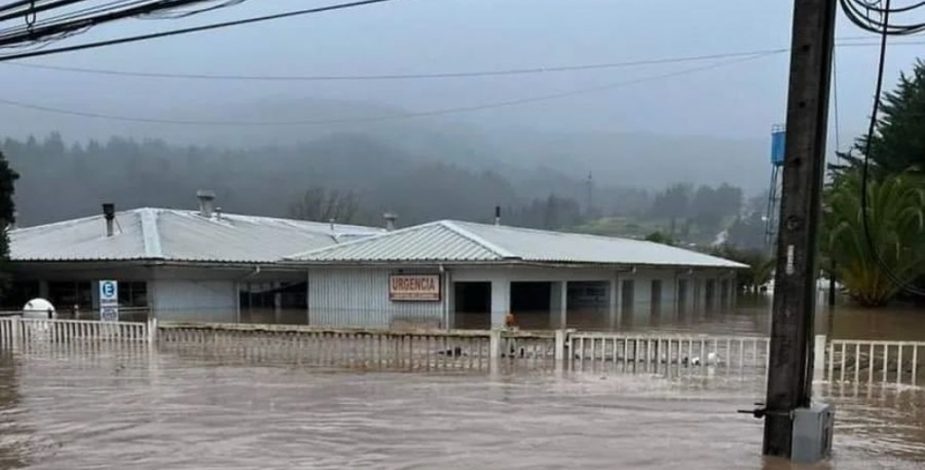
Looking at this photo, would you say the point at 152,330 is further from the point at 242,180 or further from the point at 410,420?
the point at 242,180

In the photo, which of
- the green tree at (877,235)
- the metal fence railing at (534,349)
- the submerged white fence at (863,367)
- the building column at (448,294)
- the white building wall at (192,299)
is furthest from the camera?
the green tree at (877,235)

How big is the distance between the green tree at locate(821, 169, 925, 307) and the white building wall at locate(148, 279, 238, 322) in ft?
71.9

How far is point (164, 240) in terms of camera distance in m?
31.2

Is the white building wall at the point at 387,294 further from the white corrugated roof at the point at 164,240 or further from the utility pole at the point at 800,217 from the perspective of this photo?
the utility pole at the point at 800,217

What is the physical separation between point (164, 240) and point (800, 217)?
27745 mm

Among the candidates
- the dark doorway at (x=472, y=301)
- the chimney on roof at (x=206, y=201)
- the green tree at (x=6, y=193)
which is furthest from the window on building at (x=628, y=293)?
the green tree at (x=6, y=193)

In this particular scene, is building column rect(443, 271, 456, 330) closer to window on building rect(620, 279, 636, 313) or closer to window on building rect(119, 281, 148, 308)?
window on building rect(620, 279, 636, 313)

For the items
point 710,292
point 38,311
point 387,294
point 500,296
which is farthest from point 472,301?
point 710,292

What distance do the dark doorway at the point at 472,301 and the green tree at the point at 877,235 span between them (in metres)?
12.7

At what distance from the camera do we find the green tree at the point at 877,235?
30.2m

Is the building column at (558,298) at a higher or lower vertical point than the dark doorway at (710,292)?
higher

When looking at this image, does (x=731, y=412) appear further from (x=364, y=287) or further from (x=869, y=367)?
(x=364, y=287)

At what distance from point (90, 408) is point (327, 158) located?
102 m

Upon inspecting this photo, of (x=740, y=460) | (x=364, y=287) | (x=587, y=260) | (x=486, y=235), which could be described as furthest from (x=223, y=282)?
(x=740, y=460)
